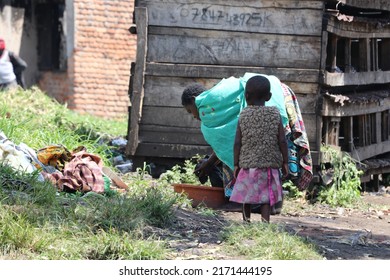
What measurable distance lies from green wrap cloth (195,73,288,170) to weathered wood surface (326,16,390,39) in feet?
6.43

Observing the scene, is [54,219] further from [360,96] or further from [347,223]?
[360,96]

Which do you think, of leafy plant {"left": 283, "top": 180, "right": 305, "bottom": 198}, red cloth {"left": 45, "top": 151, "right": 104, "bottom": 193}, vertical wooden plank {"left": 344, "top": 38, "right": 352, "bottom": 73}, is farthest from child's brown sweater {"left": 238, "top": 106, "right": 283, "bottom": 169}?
vertical wooden plank {"left": 344, "top": 38, "right": 352, "bottom": 73}

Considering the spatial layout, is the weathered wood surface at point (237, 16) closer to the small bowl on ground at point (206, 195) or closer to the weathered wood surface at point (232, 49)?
the weathered wood surface at point (232, 49)

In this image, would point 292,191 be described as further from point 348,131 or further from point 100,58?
point 100,58

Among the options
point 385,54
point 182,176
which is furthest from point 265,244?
point 385,54

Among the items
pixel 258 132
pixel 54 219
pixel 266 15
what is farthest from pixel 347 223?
pixel 54 219

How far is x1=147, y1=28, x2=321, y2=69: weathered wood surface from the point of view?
1019 centimetres

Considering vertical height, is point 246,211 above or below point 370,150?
above

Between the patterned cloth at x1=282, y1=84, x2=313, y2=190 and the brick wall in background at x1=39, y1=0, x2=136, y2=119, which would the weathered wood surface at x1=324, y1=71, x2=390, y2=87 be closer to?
the patterned cloth at x1=282, y1=84, x2=313, y2=190

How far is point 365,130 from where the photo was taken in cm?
1185

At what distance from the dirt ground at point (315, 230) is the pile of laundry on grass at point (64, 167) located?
980 millimetres

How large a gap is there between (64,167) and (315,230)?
2318 millimetres

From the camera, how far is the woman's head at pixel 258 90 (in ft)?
24.8

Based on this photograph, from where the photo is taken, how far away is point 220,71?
33.7 ft
